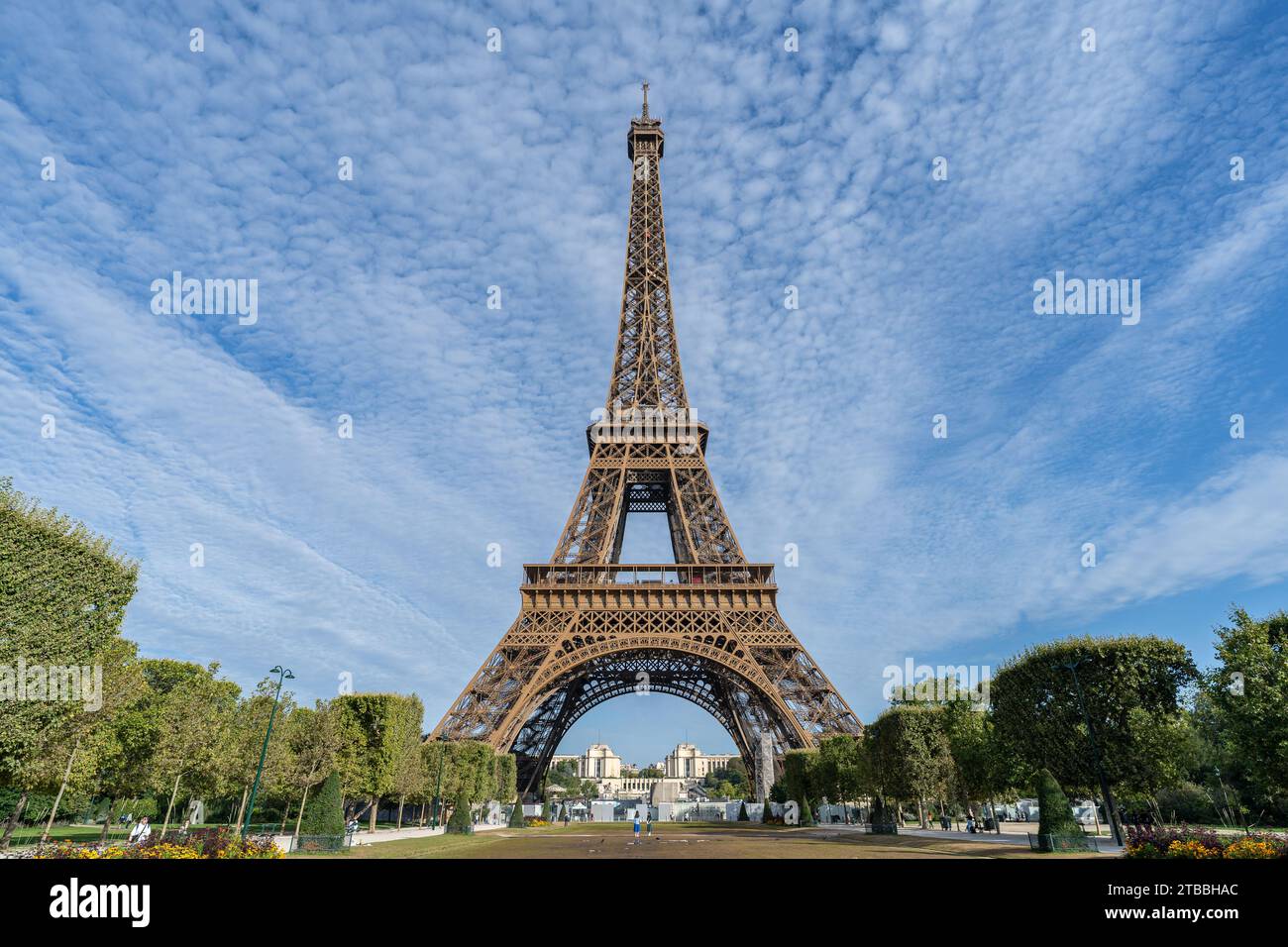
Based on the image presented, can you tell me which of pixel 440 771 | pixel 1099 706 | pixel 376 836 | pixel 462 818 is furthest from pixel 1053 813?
pixel 440 771

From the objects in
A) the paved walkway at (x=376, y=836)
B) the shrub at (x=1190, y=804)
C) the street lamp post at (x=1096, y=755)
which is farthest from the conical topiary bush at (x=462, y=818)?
the shrub at (x=1190, y=804)

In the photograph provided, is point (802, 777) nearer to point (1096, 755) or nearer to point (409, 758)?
point (1096, 755)

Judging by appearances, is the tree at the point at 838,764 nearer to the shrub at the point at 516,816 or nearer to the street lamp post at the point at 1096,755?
the street lamp post at the point at 1096,755

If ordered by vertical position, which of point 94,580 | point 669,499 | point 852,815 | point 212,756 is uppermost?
point 669,499

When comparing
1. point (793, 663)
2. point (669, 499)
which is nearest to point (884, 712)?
point (793, 663)

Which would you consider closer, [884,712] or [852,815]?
[884,712]

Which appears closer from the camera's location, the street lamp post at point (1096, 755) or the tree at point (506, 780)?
the street lamp post at point (1096, 755)

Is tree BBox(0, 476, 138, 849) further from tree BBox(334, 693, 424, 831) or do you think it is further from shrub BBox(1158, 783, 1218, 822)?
shrub BBox(1158, 783, 1218, 822)
